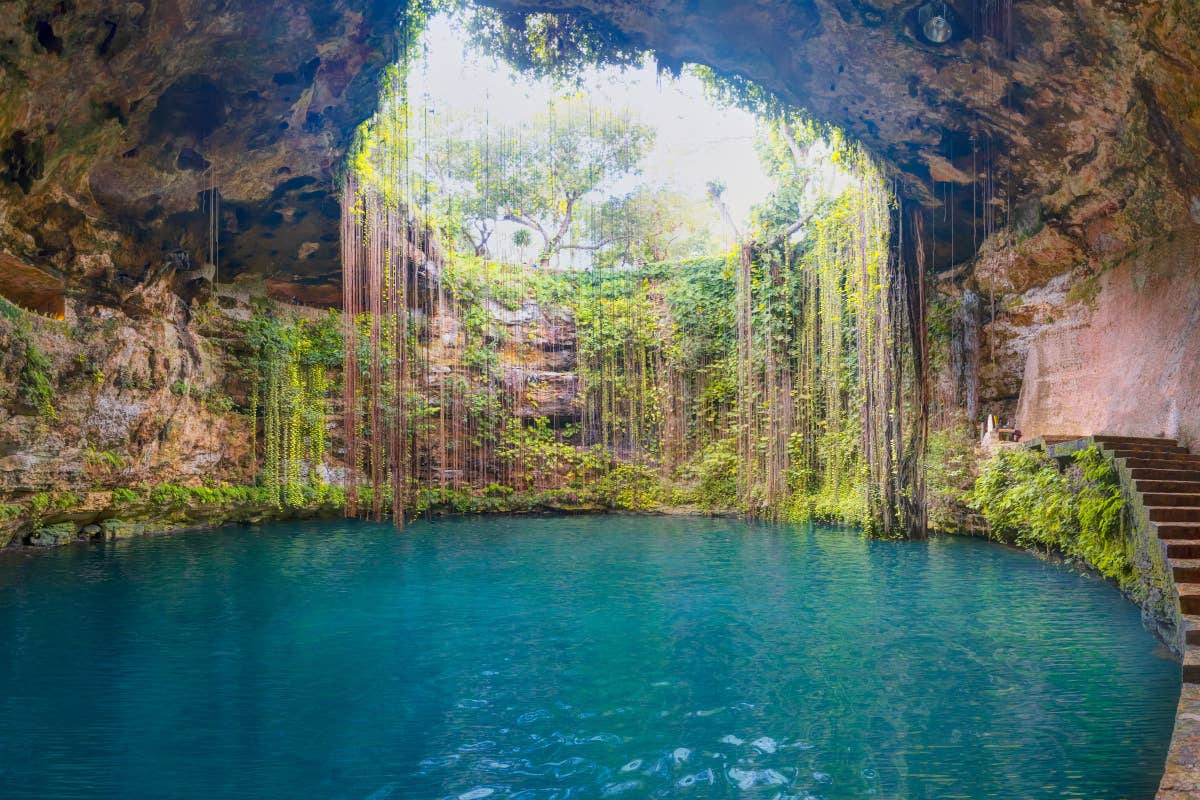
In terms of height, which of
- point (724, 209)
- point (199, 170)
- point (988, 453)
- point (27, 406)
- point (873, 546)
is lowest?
point (873, 546)

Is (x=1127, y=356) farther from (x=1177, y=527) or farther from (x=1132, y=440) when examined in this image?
(x=1177, y=527)

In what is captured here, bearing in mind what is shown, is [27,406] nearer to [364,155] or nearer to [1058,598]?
[364,155]

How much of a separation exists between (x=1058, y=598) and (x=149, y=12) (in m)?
8.16

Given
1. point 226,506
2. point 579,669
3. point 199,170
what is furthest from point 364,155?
point 579,669

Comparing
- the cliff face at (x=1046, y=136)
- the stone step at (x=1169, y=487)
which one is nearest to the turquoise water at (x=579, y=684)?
the stone step at (x=1169, y=487)

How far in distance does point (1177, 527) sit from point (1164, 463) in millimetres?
1203

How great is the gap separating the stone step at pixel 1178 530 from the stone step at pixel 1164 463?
870 mm

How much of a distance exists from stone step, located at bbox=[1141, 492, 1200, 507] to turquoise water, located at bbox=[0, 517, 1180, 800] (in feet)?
2.75

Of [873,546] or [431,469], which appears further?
[431,469]

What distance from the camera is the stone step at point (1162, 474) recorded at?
5281 mm

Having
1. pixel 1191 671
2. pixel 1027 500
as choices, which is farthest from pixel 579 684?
pixel 1027 500

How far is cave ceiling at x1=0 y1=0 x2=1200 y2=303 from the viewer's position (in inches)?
209

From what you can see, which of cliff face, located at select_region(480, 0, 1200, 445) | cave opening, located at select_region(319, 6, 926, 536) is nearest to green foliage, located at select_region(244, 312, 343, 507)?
cave opening, located at select_region(319, 6, 926, 536)

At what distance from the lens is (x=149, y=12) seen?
5.51 m
